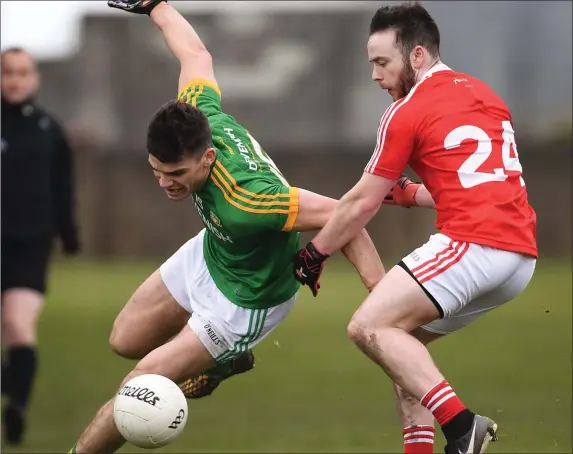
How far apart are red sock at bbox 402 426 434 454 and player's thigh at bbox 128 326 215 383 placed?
1.14 metres

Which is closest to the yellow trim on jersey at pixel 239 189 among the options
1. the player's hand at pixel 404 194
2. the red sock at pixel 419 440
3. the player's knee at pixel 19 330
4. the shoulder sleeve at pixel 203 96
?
the shoulder sleeve at pixel 203 96

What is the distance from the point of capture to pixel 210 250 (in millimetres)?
6742

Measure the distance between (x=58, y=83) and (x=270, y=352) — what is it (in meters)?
21.9

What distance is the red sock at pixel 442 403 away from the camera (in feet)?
18.7

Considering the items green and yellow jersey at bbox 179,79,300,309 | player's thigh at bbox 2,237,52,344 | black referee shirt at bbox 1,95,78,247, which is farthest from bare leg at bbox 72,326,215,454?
black referee shirt at bbox 1,95,78,247

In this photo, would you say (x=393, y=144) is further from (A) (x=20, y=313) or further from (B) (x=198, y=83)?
(A) (x=20, y=313)

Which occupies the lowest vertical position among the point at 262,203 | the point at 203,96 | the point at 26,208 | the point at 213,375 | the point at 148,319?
the point at 26,208

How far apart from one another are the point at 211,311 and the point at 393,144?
1474 mm

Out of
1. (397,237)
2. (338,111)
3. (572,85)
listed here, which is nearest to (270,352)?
(397,237)

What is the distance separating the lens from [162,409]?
6031 millimetres

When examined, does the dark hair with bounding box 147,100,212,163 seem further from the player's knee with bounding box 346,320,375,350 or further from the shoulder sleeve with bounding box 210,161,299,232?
the player's knee with bounding box 346,320,375,350

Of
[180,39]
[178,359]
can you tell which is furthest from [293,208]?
[180,39]

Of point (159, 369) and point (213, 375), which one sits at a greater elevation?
point (159, 369)

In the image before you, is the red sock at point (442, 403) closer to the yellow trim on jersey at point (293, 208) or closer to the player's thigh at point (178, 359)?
the yellow trim on jersey at point (293, 208)
